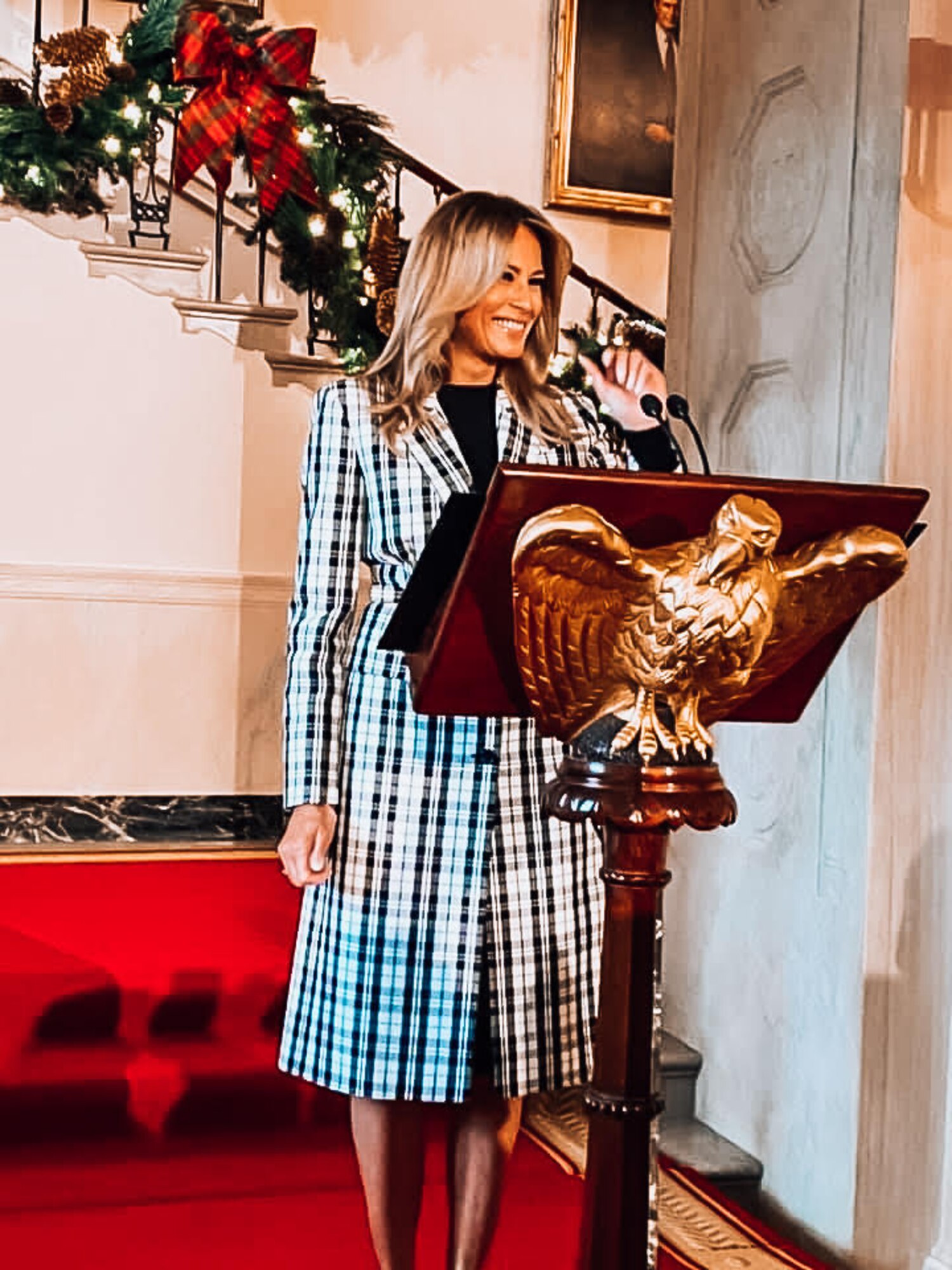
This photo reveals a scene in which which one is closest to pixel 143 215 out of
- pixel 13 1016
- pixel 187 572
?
pixel 187 572

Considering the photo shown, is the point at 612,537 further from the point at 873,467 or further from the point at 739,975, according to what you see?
the point at 739,975

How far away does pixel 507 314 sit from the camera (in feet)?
6.77

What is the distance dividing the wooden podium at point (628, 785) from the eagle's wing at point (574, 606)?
0.08 feet

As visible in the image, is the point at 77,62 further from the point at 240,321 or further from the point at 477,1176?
the point at 477,1176

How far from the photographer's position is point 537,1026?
81.3 inches

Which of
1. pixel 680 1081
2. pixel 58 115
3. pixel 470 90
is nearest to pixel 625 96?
pixel 470 90

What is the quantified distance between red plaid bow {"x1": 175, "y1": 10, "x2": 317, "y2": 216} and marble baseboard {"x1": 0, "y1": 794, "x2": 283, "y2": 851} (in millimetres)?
2087

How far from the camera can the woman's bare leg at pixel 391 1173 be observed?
209cm

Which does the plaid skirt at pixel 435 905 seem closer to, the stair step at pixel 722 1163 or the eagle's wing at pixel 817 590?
the eagle's wing at pixel 817 590

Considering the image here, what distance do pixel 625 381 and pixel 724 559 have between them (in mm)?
570

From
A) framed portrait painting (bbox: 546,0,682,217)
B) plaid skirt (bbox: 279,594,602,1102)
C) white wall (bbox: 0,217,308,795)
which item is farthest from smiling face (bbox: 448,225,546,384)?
framed portrait painting (bbox: 546,0,682,217)

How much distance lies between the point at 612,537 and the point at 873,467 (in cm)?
153

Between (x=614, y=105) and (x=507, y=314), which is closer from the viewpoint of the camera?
(x=507, y=314)

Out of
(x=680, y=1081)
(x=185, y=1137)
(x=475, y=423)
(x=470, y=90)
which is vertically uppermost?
(x=470, y=90)
